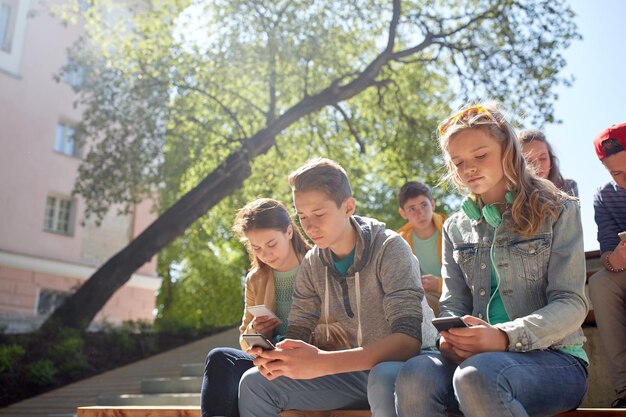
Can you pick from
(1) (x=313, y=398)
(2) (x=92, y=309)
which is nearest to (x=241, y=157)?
(2) (x=92, y=309)

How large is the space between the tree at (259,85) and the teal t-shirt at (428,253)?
308 inches

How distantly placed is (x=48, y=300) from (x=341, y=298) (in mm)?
18608

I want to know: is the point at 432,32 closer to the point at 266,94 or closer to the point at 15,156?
the point at 266,94

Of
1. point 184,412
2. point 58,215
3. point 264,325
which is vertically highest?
point 58,215

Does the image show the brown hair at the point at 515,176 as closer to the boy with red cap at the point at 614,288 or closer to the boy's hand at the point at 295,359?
the boy's hand at the point at 295,359

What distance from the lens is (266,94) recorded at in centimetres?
1535

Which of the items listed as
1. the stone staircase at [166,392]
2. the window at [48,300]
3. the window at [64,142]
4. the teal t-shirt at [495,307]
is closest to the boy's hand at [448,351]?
the teal t-shirt at [495,307]

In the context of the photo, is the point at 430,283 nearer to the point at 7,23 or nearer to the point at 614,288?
the point at 614,288

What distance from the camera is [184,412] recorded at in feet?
11.7

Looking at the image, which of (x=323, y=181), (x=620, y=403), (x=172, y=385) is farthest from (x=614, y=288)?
(x=172, y=385)

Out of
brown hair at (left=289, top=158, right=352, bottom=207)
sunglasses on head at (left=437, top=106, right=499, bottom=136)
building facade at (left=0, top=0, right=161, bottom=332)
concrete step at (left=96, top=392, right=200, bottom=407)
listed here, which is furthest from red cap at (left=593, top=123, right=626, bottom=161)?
building facade at (left=0, top=0, right=161, bottom=332)

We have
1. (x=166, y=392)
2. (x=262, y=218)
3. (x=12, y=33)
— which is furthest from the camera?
(x=12, y=33)

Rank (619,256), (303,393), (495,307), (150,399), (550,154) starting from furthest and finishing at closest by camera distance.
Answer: (150,399), (550,154), (619,256), (303,393), (495,307)

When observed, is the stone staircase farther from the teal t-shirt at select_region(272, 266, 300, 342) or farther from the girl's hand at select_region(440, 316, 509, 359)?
the girl's hand at select_region(440, 316, 509, 359)
